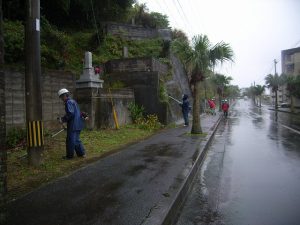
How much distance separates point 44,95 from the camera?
10711mm

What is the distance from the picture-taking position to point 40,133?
280 inches

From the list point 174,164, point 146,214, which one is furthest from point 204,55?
point 146,214

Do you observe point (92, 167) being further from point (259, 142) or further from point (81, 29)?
point (81, 29)

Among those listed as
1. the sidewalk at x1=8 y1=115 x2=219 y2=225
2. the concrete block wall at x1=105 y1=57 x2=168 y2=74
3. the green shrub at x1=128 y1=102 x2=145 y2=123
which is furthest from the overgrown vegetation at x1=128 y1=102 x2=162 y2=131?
the sidewalk at x1=8 y1=115 x2=219 y2=225

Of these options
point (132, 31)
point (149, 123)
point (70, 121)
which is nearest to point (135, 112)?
point (149, 123)

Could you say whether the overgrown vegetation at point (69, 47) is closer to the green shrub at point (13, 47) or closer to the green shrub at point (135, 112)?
the green shrub at point (13, 47)

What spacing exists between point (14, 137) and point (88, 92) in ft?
14.2

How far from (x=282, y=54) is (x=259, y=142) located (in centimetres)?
7593

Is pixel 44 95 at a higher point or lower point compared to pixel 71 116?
higher

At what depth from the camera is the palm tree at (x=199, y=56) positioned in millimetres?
13242

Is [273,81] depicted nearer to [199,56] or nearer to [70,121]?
[199,56]

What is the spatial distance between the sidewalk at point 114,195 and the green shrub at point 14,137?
9.16 feet

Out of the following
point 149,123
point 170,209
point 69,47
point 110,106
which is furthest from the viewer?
point 69,47

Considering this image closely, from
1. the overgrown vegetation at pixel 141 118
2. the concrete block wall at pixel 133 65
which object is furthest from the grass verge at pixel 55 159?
the concrete block wall at pixel 133 65
